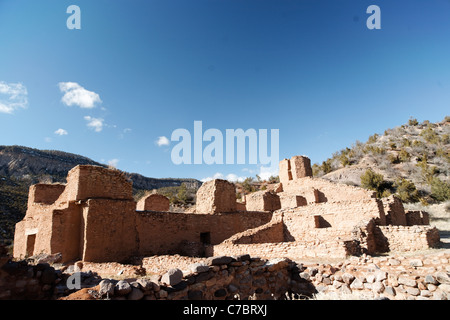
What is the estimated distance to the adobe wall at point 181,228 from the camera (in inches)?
462

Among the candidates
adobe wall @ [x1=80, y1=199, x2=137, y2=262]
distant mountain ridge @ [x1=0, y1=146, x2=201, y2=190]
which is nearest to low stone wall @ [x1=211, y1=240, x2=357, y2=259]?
adobe wall @ [x1=80, y1=199, x2=137, y2=262]

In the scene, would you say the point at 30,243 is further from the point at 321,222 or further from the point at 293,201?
the point at 293,201

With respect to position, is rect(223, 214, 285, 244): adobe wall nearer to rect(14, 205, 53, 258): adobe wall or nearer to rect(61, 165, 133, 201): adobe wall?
rect(61, 165, 133, 201): adobe wall

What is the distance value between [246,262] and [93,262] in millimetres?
7012

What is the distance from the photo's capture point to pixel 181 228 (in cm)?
1302

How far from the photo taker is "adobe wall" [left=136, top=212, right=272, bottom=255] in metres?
11.7

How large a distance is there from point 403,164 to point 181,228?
132 ft

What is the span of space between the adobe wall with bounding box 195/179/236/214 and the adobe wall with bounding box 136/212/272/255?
0.50 m

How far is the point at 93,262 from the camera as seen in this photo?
9.35m

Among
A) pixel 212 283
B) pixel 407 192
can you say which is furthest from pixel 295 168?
pixel 212 283

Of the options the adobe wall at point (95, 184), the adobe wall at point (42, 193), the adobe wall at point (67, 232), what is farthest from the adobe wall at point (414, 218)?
the adobe wall at point (42, 193)
